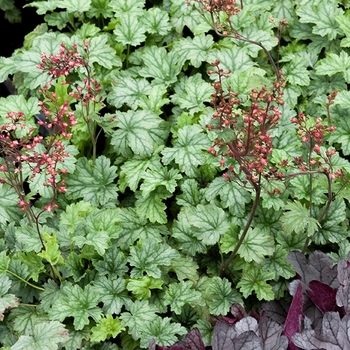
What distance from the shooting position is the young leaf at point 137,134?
3.33m

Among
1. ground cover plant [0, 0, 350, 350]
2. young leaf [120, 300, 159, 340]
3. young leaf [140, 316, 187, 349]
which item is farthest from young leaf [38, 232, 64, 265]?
young leaf [140, 316, 187, 349]

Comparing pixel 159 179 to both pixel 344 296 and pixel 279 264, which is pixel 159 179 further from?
pixel 344 296

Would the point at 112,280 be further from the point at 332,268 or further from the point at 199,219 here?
the point at 332,268

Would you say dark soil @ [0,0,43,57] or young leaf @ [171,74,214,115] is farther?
dark soil @ [0,0,43,57]

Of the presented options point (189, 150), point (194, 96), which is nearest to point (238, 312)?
point (189, 150)

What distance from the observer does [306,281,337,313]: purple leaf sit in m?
2.67

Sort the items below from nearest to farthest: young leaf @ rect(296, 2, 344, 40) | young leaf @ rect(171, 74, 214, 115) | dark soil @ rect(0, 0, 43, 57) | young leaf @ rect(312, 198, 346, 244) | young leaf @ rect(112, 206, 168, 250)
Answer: young leaf @ rect(312, 198, 346, 244) < young leaf @ rect(112, 206, 168, 250) < young leaf @ rect(171, 74, 214, 115) < young leaf @ rect(296, 2, 344, 40) < dark soil @ rect(0, 0, 43, 57)

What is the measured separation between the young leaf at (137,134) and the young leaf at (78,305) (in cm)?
88

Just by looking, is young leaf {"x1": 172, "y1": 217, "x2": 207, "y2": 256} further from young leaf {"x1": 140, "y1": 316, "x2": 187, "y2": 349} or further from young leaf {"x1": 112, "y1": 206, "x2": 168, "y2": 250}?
young leaf {"x1": 140, "y1": 316, "x2": 187, "y2": 349}

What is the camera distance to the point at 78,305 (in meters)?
2.84

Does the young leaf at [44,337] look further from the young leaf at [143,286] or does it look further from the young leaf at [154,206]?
the young leaf at [154,206]

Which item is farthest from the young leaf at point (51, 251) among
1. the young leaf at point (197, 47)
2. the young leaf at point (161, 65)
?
the young leaf at point (197, 47)

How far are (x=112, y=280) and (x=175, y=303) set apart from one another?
0.34 metres

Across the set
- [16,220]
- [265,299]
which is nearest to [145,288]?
[265,299]
